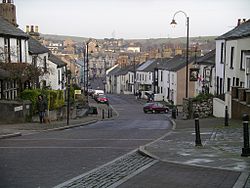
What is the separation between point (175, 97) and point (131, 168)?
54577mm

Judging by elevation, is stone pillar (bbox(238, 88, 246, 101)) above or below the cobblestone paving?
above

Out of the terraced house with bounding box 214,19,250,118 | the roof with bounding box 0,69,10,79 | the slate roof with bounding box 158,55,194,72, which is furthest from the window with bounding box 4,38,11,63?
the slate roof with bounding box 158,55,194,72

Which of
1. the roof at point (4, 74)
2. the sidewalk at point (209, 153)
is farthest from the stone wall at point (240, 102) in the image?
the roof at point (4, 74)

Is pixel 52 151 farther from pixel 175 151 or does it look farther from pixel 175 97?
pixel 175 97

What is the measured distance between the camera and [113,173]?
30.8 ft

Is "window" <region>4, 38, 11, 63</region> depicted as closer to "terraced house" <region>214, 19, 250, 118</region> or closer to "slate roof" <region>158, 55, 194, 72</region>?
"terraced house" <region>214, 19, 250, 118</region>

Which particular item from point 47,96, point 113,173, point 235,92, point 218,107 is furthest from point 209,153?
point 47,96

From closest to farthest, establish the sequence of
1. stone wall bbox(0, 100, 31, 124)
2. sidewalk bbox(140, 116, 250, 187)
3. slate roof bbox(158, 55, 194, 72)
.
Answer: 1. sidewalk bbox(140, 116, 250, 187)
2. stone wall bbox(0, 100, 31, 124)
3. slate roof bbox(158, 55, 194, 72)

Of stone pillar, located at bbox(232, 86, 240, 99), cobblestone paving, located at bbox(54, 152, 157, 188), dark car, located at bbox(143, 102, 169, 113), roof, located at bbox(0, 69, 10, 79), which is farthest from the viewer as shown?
dark car, located at bbox(143, 102, 169, 113)

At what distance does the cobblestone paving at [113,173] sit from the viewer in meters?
8.39

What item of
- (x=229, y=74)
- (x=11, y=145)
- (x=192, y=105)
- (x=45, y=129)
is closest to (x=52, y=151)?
(x=11, y=145)

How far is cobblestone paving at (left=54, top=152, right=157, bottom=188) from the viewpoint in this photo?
27.5ft

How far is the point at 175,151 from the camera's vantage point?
1215 centimetres

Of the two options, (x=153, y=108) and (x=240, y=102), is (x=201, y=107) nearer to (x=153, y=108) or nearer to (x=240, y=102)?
(x=240, y=102)
